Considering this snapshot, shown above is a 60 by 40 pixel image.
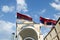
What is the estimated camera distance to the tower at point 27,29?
5655cm

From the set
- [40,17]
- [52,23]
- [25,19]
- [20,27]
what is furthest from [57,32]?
[20,27]

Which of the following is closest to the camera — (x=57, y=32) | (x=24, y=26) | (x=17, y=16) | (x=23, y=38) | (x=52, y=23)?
(x=57, y=32)

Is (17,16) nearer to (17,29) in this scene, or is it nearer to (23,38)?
(17,29)

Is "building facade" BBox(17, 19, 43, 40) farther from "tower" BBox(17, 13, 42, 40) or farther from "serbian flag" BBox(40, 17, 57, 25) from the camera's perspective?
"serbian flag" BBox(40, 17, 57, 25)

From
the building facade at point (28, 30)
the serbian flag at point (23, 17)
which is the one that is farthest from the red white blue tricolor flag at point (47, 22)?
the building facade at point (28, 30)

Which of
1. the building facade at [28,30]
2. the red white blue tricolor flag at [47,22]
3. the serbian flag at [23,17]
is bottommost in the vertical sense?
the building facade at [28,30]

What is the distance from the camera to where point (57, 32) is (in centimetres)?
4625

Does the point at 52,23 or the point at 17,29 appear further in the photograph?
the point at 17,29

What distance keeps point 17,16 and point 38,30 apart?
891 centimetres

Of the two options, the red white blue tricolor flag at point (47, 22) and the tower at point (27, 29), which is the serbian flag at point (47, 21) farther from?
the tower at point (27, 29)

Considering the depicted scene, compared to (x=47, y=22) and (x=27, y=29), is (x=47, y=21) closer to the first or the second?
(x=47, y=22)

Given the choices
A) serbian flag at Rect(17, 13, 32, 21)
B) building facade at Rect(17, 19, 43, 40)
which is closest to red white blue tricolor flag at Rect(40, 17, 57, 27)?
serbian flag at Rect(17, 13, 32, 21)

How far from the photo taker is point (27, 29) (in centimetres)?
6028

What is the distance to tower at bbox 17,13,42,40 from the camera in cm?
5655
